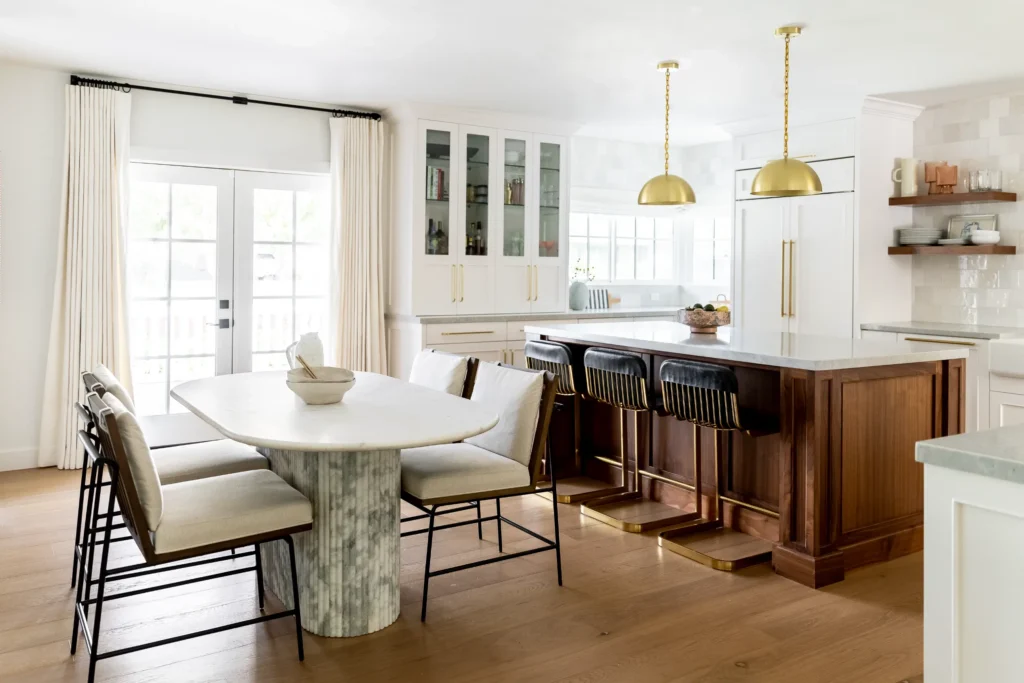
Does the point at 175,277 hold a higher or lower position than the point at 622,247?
lower

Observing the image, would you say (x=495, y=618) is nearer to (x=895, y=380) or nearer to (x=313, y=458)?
(x=313, y=458)

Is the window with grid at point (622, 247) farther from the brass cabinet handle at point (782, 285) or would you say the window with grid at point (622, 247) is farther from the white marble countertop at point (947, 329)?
the white marble countertop at point (947, 329)

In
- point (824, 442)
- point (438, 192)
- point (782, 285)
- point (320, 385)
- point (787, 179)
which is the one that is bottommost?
point (824, 442)

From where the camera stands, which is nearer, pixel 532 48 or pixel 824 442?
pixel 824 442

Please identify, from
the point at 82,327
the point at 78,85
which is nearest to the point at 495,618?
the point at 82,327

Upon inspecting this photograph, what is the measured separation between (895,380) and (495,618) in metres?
1.99

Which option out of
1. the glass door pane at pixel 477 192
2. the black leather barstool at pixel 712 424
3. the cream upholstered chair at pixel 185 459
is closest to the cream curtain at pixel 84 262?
the cream upholstered chair at pixel 185 459

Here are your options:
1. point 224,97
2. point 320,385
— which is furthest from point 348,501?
point 224,97

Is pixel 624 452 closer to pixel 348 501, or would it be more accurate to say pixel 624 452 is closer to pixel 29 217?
pixel 348 501

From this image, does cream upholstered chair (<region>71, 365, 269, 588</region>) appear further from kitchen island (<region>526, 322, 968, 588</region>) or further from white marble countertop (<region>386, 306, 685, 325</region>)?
white marble countertop (<region>386, 306, 685, 325</region>)

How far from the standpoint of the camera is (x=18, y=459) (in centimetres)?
503

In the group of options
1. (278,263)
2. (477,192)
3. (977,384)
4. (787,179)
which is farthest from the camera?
(477,192)

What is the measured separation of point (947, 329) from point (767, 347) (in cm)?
228

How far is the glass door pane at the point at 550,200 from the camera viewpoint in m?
6.37
